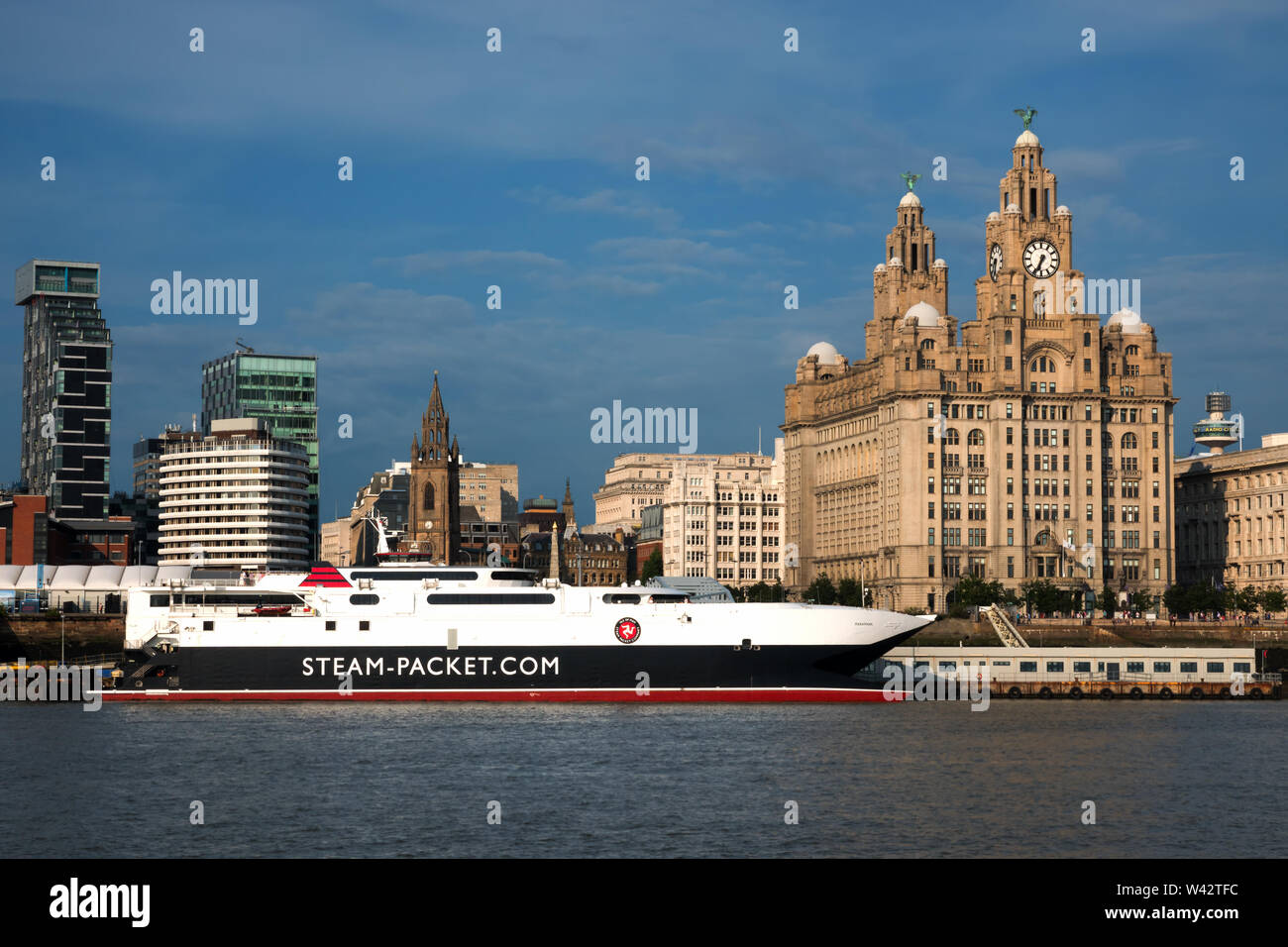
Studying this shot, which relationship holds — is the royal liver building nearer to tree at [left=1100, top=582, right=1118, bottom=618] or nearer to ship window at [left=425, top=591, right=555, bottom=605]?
tree at [left=1100, top=582, right=1118, bottom=618]

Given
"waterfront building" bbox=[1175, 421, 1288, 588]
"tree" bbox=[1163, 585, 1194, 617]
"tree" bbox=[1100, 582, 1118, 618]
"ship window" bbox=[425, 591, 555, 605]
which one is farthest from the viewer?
"waterfront building" bbox=[1175, 421, 1288, 588]

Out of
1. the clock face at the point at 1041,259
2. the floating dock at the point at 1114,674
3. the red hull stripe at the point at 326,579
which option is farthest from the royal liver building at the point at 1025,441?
the red hull stripe at the point at 326,579

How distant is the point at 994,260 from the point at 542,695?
387 ft

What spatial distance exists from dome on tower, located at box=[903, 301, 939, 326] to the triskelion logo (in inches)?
4113

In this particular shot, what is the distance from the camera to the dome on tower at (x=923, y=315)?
187 metres

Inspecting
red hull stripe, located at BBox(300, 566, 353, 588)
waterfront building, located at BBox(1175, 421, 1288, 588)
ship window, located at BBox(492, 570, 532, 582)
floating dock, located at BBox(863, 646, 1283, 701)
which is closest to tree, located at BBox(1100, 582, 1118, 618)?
waterfront building, located at BBox(1175, 421, 1288, 588)

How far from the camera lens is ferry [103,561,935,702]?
3445 inches

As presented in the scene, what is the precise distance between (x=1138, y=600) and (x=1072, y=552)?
1093cm

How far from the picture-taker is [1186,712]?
89250 mm

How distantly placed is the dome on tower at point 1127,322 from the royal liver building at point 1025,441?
323 millimetres

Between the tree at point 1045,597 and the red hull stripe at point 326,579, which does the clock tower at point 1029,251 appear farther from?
the red hull stripe at point 326,579

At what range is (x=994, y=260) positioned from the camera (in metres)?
190
